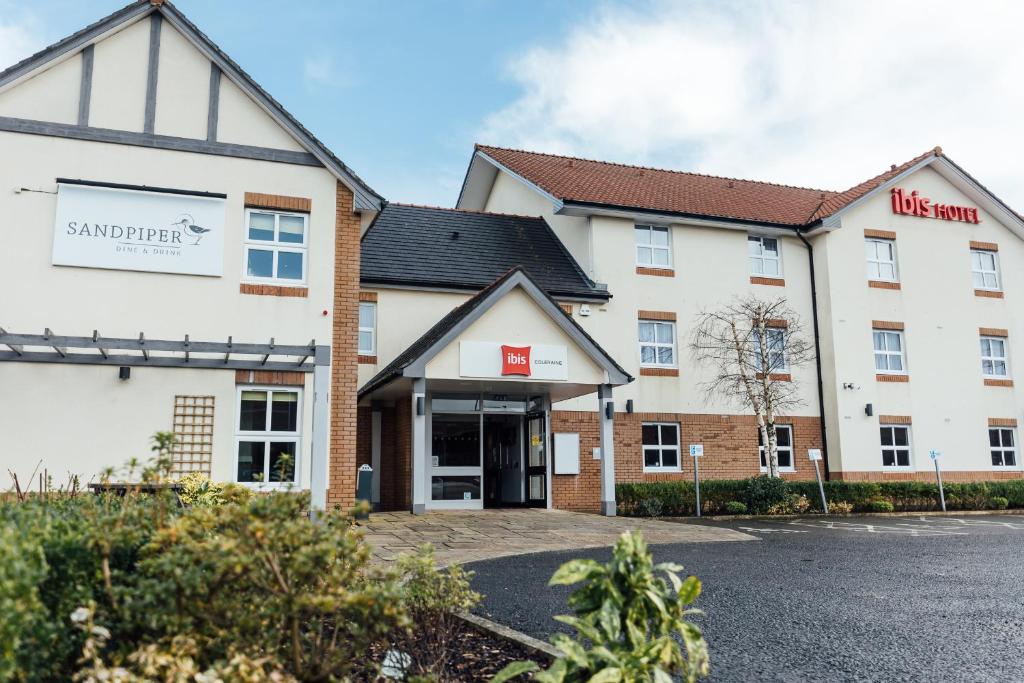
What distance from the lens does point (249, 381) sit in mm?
13156

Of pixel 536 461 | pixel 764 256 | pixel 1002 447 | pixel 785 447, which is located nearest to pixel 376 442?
pixel 536 461

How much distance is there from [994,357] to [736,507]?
10955mm

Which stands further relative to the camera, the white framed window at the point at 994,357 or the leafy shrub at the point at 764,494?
the white framed window at the point at 994,357

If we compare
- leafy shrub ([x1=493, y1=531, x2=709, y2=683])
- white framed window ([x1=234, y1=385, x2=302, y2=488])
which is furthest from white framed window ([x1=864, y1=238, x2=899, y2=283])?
leafy shrub ([x1=493, y1=531, x2=709, y2=683])

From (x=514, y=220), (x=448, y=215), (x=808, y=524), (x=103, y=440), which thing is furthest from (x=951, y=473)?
(x=103, y=440)

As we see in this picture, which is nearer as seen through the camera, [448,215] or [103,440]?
[103,440]

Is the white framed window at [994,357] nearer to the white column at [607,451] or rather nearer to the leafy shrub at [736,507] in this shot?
the leafy shrub at [736,507]

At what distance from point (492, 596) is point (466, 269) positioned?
1320cm

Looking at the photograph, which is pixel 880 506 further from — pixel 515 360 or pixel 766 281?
pixel 515 360

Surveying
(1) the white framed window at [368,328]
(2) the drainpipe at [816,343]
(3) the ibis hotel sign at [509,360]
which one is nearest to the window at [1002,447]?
(2) the drainpipe at [816,343]

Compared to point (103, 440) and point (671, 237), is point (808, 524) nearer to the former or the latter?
point (671, 237)

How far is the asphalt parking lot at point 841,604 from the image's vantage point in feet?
18.0

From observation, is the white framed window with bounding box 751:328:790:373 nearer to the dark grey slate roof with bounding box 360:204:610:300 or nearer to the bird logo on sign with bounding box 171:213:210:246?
the dark grey slate roof with bounding box 360:204:610:300

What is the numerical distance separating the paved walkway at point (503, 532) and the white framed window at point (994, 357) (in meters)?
13.9
